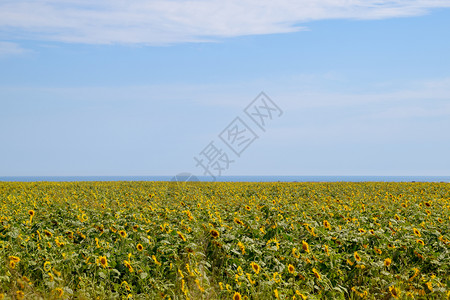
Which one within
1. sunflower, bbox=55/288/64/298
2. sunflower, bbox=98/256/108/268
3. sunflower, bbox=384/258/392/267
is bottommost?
sunflower, bbox=55/288/64/298

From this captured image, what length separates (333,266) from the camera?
21.3ft

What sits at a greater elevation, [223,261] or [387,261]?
[387,261]

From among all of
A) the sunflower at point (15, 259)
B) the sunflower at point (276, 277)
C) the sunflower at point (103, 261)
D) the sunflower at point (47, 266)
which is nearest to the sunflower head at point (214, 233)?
the sunflower at point (276, 277)

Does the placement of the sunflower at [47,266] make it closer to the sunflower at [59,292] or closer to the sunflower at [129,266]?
the sunflower at [59,292]

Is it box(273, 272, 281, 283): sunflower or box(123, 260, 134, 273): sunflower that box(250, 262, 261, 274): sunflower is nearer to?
box(273, 272, 281, 283): sunflower

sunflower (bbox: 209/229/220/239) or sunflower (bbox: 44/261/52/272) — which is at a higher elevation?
sunflower (bbox: 209/229/220/239)

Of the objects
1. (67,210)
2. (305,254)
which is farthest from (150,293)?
(67,210)

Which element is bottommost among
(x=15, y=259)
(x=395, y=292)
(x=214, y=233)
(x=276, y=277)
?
(x=395, y=292)

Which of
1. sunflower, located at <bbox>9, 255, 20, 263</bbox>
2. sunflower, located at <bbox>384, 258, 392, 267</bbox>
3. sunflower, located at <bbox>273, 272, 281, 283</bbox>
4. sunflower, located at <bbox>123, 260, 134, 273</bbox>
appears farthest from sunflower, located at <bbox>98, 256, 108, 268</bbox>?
sunflower, located at <bbox>384, 258, 392, 267</bbox>

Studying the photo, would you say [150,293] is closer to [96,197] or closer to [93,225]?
[93,225]

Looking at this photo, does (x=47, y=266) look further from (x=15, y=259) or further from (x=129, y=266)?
(x=129, y=266)

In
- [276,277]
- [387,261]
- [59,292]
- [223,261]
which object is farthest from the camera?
[223,261]

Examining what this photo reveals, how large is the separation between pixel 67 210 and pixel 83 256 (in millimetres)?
4301

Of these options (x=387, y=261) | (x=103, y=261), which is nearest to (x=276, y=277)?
(x=387, y=261)
